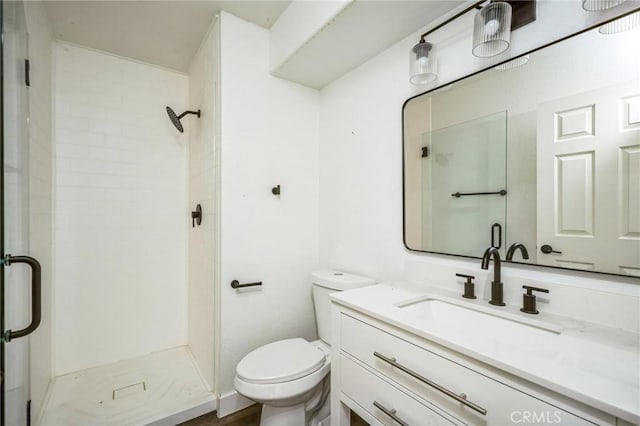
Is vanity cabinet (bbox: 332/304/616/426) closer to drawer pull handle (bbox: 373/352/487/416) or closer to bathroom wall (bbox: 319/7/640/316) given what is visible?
drawer pull handle (bbox: 373/352/487/416)

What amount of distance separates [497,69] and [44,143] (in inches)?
95.0

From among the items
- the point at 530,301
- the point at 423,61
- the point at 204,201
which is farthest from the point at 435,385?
the point at 204,201

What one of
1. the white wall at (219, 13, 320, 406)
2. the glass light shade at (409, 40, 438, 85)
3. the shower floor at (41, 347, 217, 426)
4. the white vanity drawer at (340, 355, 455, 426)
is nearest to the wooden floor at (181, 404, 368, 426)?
the shower floor at (41, 347, 217, 426)

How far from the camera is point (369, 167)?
1.73m

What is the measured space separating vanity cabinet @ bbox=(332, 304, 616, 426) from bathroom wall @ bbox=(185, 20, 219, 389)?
92 centimetres

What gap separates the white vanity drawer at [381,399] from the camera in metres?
0.89

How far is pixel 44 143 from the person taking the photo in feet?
5.56

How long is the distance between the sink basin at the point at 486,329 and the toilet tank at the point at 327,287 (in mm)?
448

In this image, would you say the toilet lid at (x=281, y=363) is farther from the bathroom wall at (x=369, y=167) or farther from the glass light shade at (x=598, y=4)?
the glass light shade at (x=598, y=4)

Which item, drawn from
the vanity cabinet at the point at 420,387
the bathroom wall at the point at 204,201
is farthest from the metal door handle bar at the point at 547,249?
the bathroom wall at the point at 204,201

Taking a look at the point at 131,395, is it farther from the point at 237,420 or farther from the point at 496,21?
the point at 496,21

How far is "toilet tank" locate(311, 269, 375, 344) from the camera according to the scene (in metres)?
1.62

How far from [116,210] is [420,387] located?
227cm

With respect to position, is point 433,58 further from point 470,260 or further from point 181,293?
point 181,293
